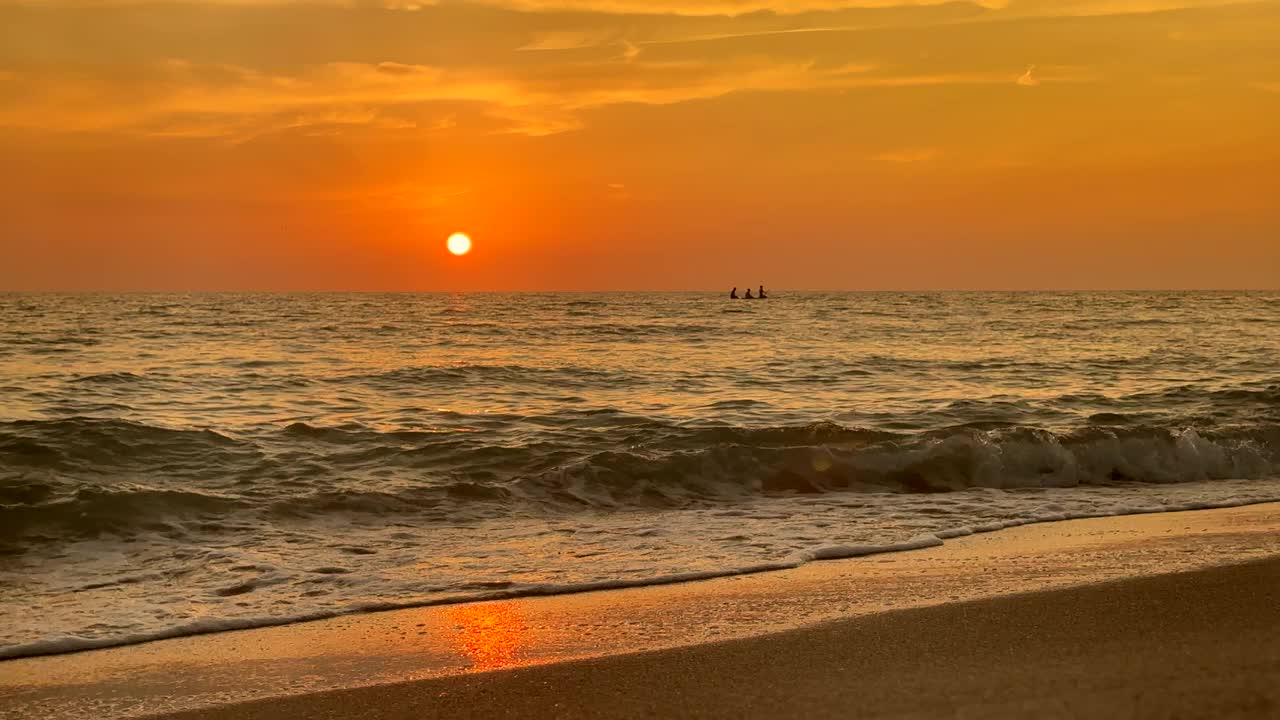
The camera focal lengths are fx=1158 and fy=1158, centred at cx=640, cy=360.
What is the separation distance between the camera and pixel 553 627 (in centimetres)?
623

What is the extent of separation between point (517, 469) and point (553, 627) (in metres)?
6.33

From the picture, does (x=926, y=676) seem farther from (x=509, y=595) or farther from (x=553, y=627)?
(x=509, y=595)

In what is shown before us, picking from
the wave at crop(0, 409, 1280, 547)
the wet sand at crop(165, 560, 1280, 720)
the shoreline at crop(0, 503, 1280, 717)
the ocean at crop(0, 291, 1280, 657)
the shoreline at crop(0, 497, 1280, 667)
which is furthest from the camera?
the wave at crop(0, 409, 1280, 547)

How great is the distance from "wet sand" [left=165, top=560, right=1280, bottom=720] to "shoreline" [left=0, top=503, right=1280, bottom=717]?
0.25m

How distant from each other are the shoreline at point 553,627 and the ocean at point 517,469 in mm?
332

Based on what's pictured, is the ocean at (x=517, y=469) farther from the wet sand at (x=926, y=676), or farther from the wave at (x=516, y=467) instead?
the wet sand at (x=926, y=676)

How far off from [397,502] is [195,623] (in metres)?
4.31

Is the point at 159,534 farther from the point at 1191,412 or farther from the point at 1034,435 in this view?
the point at 1191,412

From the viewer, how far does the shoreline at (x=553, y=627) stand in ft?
17.3

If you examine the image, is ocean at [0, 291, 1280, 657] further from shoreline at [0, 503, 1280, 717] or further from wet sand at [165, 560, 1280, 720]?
wet sand at [165, 560, 1280, 720]

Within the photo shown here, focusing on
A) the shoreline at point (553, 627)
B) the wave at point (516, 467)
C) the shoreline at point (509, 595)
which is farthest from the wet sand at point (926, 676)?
the wave at point (516, 467)

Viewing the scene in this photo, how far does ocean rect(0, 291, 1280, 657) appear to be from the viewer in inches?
306

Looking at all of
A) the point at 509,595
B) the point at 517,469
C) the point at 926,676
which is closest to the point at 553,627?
the point at 509,595

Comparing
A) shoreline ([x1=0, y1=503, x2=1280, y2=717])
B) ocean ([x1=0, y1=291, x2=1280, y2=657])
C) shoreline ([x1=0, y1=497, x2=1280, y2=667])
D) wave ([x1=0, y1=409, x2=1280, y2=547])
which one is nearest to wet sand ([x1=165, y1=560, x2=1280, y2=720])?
shoreline ([x1=0, y1=503, x2=1280, y2=717])
